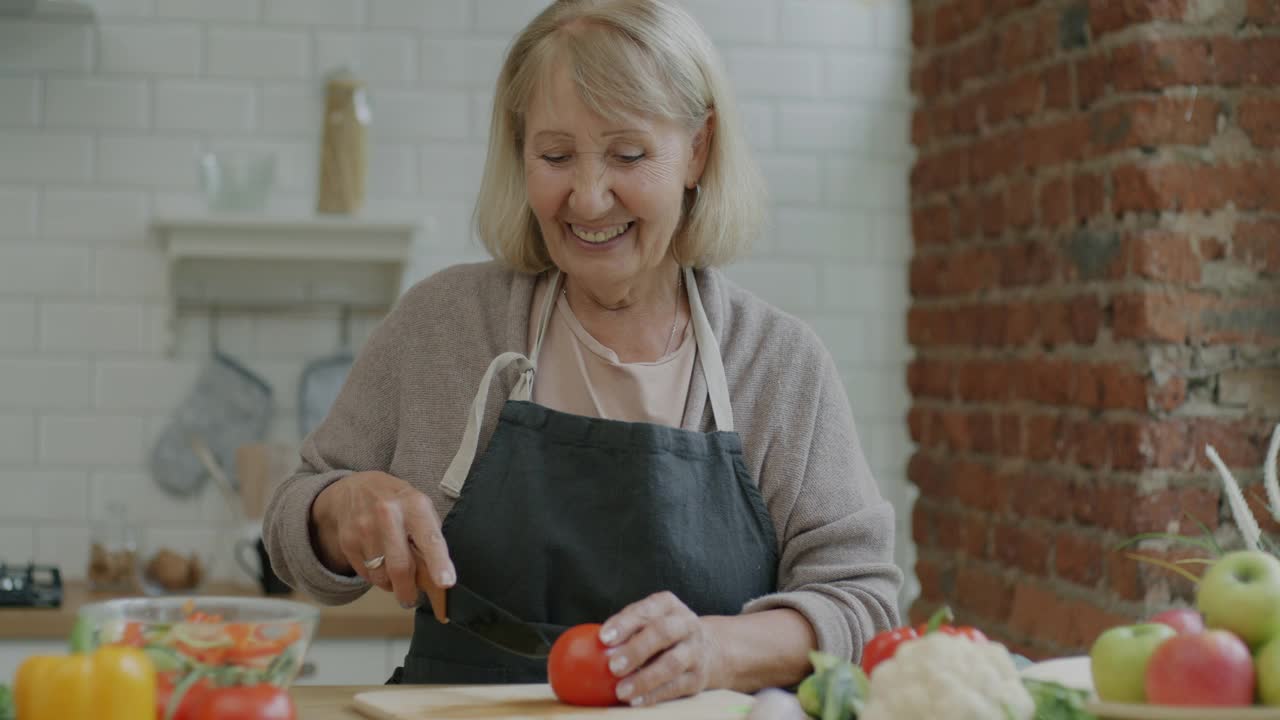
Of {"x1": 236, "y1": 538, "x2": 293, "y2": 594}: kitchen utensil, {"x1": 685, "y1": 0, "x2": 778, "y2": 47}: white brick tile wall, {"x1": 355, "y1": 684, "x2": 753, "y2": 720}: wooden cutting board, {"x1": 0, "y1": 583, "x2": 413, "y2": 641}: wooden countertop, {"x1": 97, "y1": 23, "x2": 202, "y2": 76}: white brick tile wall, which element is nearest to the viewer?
{"x1": 355, "y1": 684, "x2": 753, "y2": 720}: wooden cutting board

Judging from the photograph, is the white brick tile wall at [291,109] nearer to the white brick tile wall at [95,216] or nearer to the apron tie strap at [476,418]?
the white brick tile wall at [95,216]

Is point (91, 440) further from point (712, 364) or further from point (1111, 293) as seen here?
point (1111, 293)

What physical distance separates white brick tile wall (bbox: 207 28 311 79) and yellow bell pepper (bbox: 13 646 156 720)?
8.18 feet

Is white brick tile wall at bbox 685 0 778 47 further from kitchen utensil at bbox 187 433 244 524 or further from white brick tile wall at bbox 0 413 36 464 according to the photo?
white brick tile wall at bbox 0 413 36 464

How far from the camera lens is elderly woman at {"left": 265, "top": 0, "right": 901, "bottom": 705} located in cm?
171

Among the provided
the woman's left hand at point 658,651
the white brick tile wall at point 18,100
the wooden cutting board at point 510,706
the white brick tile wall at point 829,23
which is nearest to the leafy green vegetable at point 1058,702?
the wooden cutting board at point 510,706

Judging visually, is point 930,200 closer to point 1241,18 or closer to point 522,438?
point 1241,18

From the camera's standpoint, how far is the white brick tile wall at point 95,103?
10.7 feet

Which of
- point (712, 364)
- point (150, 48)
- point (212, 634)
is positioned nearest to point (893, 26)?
point (150, 48)

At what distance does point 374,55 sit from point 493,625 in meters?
2.04

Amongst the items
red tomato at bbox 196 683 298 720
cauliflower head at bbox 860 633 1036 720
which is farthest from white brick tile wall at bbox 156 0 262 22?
cauliflower head at bbox 860 633 1036 720

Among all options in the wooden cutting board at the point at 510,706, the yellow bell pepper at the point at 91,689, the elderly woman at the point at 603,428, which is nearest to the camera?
the yellow bell pepper at the point at 91,689

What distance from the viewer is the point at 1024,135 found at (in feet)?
8.58

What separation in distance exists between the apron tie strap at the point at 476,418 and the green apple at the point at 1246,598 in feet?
2.88
